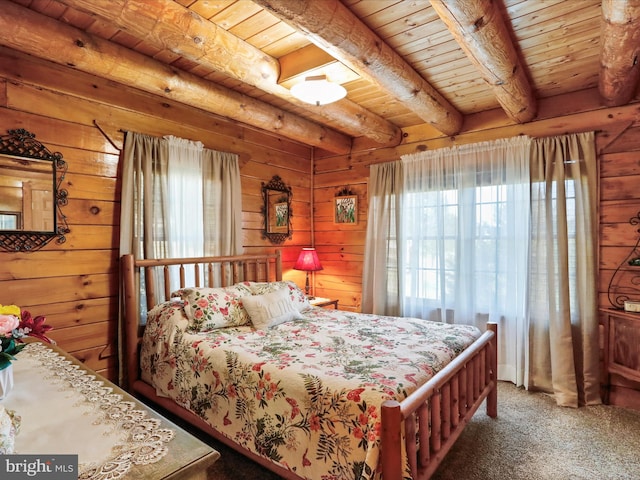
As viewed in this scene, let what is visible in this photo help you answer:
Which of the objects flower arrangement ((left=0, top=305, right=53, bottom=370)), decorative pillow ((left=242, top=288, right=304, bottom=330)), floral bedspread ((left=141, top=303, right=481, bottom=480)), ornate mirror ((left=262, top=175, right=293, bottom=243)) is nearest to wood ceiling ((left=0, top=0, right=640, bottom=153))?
ornate mirror ((left=262, top=175, right=293, bottom=243))

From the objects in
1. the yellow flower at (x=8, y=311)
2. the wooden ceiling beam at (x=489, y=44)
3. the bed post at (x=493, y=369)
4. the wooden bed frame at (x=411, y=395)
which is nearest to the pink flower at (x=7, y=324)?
the yellow flower at (x=8, y=311)

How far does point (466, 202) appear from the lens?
3250mm

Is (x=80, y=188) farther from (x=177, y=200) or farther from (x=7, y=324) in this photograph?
(x=7, y=324)

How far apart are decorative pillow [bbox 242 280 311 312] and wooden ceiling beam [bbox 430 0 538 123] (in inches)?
81.4

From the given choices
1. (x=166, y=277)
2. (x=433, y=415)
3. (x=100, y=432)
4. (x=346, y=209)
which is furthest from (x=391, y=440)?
(x=346, y=209)

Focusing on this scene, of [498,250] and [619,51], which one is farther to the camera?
[498,250]

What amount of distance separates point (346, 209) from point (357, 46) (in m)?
2.28

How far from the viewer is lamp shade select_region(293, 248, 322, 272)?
12.3ft

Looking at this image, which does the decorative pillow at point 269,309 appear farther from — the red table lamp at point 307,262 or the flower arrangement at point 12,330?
the flower arrangement at point 12,330

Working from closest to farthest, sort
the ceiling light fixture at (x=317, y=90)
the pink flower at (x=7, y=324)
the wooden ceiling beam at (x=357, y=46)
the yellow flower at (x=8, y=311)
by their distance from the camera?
the pink flower at (x=7, y=324) < the yellow flower at (x=8, y=311) < the wooden ceiling beam at (x=357, y=46) < the ceiling light fixture at (x=317, y=90)

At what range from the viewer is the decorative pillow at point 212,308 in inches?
93.7

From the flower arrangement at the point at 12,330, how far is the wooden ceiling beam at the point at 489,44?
1.97 m

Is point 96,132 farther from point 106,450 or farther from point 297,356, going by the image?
point 106,450

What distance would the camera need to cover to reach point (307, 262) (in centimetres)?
375
